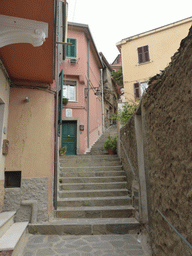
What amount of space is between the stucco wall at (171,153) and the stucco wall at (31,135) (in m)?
2.40

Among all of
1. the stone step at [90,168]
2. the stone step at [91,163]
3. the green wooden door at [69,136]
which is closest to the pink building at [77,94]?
the green wooden door at [69,136]

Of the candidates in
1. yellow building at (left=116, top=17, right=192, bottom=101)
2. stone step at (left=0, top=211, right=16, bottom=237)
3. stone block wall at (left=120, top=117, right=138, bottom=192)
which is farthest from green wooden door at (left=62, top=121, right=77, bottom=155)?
stone step at (left=0, top=211, right=16, bottom=237)

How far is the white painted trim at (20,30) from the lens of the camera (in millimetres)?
2438

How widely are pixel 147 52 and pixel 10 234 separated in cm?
1184

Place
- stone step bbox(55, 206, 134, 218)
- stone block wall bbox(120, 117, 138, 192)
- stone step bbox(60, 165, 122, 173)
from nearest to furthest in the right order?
stone block wall bbox(120, 117, 138, 192) → stone step bbox(55, 206, 134, 218) → stone step bbox(60, 165, 122, 173)

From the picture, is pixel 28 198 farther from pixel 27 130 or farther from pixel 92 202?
pixel 92 202

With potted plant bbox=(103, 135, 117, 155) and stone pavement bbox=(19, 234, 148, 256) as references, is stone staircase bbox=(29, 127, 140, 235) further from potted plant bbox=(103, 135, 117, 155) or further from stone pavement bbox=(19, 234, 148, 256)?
potted plant bbox=(103, 135, 117, 155)

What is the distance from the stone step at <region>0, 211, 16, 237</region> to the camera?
3.01 metres

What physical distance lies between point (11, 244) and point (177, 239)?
2.33 m

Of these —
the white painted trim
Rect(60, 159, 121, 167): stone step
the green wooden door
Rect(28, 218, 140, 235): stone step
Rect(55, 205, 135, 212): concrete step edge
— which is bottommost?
Rect(28, 218, 140, 235): stone step

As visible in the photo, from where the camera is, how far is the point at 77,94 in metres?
10.3

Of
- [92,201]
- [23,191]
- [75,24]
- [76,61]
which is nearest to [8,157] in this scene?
[23,191]

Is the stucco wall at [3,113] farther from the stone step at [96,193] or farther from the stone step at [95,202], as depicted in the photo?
the stone step at [96,193]

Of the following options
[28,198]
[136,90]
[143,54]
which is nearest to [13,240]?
[28,198]
